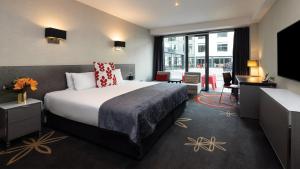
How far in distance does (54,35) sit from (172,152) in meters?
2.91

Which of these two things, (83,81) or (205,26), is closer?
(83,81)

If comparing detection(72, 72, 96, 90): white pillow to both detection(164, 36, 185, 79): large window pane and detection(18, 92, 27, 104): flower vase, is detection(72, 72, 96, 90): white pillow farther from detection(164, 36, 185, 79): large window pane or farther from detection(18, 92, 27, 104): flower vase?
detection(164, 36, 185, 79): large window pane

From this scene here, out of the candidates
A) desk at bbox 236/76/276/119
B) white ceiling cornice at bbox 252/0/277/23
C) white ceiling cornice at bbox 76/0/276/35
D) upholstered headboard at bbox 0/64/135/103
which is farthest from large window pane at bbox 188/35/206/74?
upholstered headboard at bbox 0/64/135/103

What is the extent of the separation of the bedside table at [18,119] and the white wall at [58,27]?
800mm

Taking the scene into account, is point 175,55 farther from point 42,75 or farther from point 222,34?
point 42,75

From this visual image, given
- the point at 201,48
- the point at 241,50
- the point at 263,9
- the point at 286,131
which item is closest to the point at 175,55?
the point at 201,48

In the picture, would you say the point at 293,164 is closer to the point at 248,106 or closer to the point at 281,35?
the point at 248,106

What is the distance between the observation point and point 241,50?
553cm

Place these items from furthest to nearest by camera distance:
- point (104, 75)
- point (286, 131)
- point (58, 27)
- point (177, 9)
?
point (177, 9) < point (104, 75) < point (58, 27) < point (286, 131)

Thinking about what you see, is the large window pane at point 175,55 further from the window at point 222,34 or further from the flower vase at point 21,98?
the flower vase at point 21,98

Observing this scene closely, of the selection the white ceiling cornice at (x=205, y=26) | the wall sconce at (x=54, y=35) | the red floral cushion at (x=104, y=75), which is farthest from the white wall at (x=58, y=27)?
the white ceiling cornice at (x=205, y=26)

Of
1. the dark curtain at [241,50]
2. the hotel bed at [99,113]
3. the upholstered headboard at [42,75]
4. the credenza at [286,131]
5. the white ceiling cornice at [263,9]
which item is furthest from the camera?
the dark curtain at [241,50]

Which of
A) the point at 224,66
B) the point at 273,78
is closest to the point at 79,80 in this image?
the point at 273,78

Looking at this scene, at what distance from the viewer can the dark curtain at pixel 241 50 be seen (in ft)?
17.8
